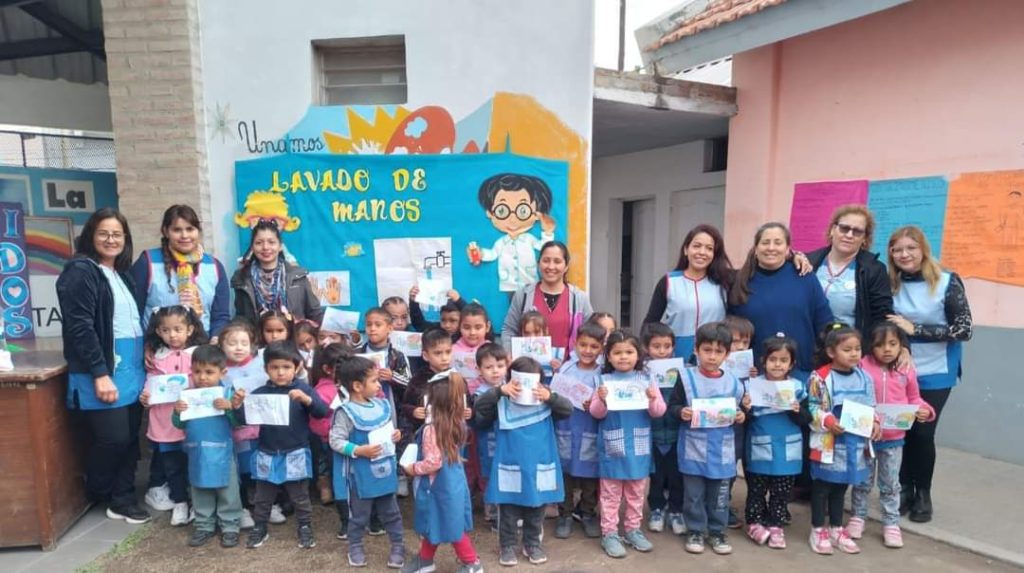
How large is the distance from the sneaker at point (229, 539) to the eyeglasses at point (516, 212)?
3062mm

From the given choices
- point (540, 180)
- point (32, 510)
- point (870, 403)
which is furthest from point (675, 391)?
point (32, 510)

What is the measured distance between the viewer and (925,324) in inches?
146

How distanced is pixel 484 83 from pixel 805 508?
4.11m

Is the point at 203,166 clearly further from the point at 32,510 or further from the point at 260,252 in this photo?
the point at 32,510

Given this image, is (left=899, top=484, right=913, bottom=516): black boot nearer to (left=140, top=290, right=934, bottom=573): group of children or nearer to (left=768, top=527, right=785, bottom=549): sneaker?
(left=140, top=290, right=934, bottom=573): group of children

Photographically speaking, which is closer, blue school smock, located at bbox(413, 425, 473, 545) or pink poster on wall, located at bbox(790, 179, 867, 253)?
blue school smock, located at bbox(413, 425, 473, 545)

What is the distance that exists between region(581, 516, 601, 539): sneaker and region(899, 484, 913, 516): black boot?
81.7 inches

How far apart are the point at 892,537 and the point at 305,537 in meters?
3.53

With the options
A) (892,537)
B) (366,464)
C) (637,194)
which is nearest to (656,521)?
(892,537)

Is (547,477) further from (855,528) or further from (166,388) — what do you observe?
(166,388)

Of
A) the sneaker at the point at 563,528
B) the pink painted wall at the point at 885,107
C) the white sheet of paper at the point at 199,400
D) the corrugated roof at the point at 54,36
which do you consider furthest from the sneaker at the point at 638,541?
the corrugated roof at the point at 54,36

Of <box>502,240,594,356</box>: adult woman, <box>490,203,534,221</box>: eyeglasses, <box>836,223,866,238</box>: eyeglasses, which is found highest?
<box>490,203,534,221</box>: eyeglasses

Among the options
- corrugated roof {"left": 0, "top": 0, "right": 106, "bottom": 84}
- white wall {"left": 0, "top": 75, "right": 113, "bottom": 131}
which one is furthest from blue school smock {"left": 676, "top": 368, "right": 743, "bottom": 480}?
corrugated roof {"left": 0, "top": 0, "right": 106, "bottom": 84}

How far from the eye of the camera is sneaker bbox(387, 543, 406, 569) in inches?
130
